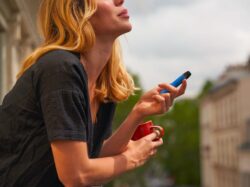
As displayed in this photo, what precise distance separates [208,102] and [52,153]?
158 feet

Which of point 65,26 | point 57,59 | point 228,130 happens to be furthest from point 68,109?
point 228,130

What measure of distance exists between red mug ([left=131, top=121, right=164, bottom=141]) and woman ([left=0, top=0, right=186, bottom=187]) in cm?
4

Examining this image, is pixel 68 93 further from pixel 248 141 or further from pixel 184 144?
pixel 184 144

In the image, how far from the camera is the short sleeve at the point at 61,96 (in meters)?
1.83

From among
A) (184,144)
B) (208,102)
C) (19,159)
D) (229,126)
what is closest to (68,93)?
(19,159)

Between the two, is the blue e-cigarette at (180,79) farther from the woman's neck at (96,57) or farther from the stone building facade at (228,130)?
the stone building facade at (228,130)

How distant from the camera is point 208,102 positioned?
49750 millimetres

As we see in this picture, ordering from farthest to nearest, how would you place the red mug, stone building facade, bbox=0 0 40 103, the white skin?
stone building facade, bbox=0 0 40 103, the red mug, the white skin

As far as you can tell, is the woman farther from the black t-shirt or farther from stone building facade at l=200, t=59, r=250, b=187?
stone building facade at l=200, t=59, r=250, b=187

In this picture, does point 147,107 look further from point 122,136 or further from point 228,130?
point 228,130

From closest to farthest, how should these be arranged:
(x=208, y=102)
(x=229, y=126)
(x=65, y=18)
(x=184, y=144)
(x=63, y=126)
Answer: (x=63, y=126) < (x=65, y=18) < (x=229, y=126) < (x=208, y=102) < (x=184, y=144)

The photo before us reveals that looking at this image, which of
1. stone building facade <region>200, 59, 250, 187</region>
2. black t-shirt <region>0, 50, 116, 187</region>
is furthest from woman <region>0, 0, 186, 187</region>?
stone building facade <region>200, 59, 250, 187</region>

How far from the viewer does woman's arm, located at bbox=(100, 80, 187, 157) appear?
2059 mm

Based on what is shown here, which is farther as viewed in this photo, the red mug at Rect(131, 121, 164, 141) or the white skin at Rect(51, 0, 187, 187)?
the red mug at Rect(131, 121, 164, 141)
